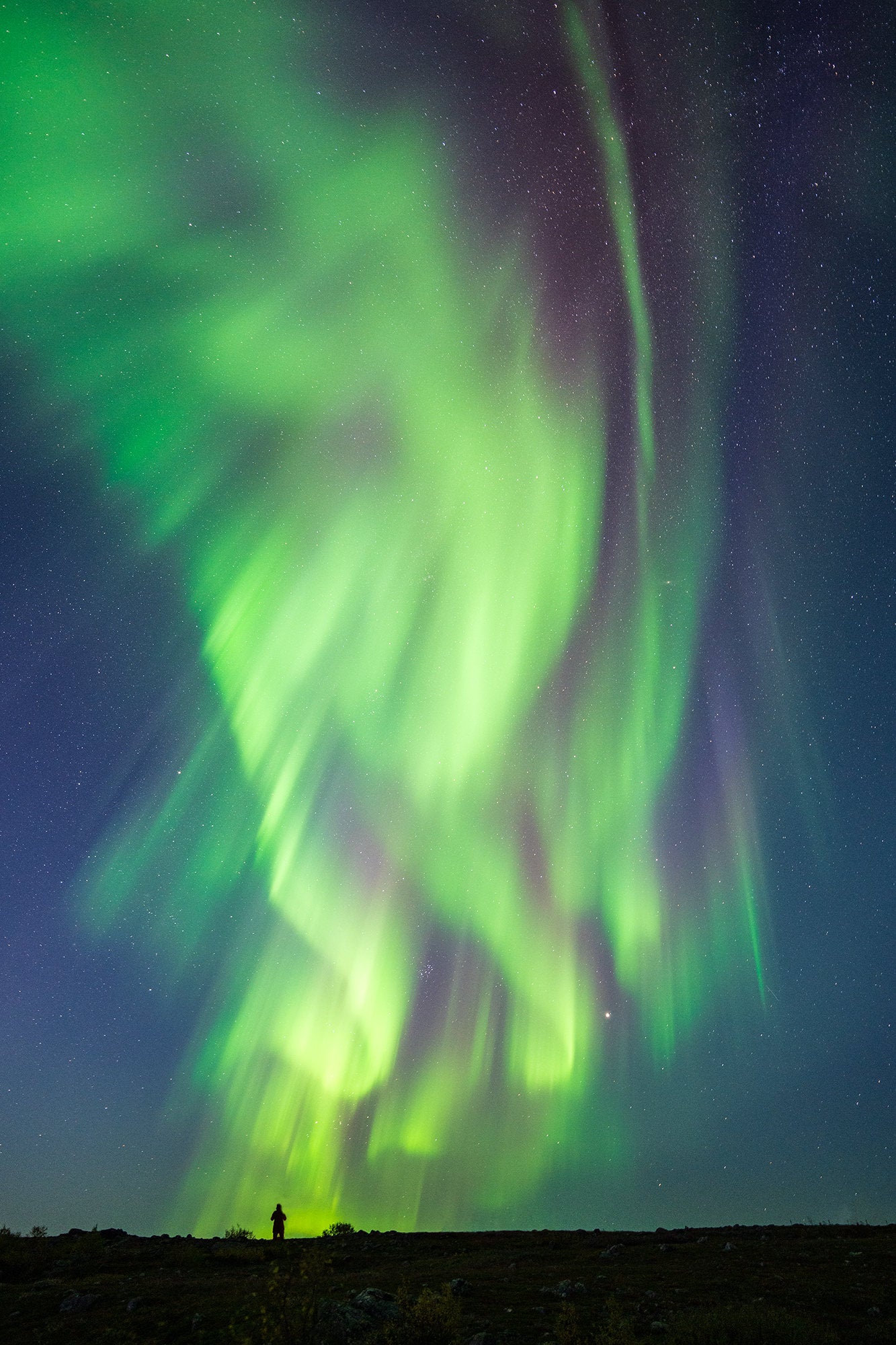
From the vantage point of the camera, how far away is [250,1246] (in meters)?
28.7

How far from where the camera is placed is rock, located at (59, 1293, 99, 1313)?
18281 mm

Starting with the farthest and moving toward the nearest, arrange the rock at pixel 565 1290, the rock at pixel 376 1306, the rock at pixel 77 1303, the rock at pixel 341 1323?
the rock at pixel 565 1290
the rock at pixel 77 1303
the rock at pixel 376 1306
the rock at pixel 341 1323

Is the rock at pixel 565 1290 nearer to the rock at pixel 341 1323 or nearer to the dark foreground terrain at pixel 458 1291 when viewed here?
the dark foreground terrain at pixel 458 1291

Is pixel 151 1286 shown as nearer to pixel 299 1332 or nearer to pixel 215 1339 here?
pixel 215 1339

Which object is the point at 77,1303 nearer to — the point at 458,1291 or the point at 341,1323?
the point at 341,1323

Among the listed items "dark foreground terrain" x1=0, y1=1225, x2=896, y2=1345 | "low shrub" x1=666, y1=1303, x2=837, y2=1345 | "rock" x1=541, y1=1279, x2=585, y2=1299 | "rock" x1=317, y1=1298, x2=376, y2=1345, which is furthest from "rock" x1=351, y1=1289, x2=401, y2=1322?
"low shrub" x1=666, y1=1303, x2=837, y2=1345

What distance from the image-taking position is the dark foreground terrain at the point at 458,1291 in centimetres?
1368

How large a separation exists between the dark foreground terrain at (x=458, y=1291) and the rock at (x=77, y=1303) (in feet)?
0.17

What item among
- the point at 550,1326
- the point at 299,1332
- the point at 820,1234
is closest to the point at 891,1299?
the point at 550,1326

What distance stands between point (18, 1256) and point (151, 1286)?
8372 mm

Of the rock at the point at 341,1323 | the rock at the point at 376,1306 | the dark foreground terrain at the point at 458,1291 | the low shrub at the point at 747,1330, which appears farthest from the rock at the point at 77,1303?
the low shrub at the point at 747,1330

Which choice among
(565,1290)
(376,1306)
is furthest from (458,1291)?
(376,1306)

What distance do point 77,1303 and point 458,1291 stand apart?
10109 millimetres

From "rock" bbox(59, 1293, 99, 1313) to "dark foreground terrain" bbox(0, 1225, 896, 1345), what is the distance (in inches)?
2.1
